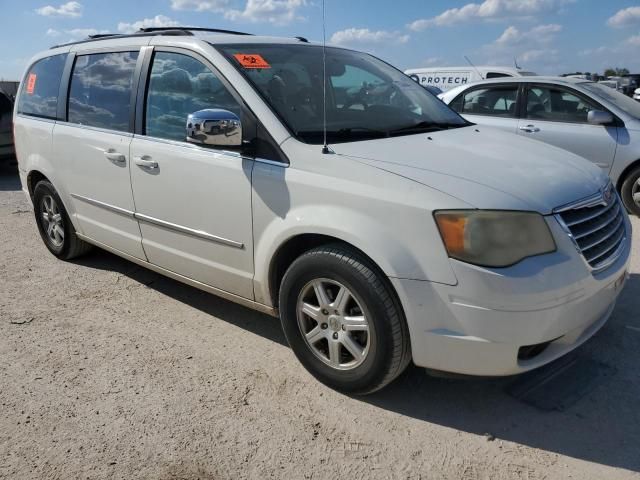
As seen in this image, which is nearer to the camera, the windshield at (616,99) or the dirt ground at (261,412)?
the dirt ground at (261,412)

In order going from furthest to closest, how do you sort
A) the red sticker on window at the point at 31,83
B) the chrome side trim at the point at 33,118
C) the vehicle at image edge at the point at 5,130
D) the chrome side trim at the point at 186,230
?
1. the vehicle at image edge at the point at 5,130
2. the red sticker on window at the point at 31,83
3. the chrome side trim at the point at 33,118
4. the chrome side trim at the point at 186,230

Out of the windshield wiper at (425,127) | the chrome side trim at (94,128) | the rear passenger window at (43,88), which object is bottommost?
the windshield wiper at (425,127)

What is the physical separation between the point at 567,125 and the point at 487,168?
4.56 m

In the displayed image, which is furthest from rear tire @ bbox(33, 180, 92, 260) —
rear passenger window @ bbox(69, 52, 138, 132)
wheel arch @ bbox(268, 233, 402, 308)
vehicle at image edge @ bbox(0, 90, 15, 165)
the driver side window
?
vehicle at image edge @ bbox(0, 90, 15, 165)

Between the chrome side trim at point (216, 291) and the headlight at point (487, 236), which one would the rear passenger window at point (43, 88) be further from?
the headlight at point (487, 236)

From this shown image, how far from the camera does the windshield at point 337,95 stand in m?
3.10

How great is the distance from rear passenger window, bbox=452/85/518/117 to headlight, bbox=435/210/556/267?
5175mm

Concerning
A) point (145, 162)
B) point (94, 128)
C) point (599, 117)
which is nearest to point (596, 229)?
point (145, 162)

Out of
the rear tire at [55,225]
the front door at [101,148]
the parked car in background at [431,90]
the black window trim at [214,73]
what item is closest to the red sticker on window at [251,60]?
the black window trim at [214,73]

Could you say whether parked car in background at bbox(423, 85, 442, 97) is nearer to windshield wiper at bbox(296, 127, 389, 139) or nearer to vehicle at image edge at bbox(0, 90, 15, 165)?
windshield wiper at bbox(296, 127, 389, 139)

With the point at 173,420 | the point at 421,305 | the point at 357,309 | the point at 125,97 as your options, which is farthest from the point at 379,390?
the point at 125,97

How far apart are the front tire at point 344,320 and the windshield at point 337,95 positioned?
0.68 meters

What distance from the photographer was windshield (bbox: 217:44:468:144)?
3.10m

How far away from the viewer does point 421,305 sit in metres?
2.47
